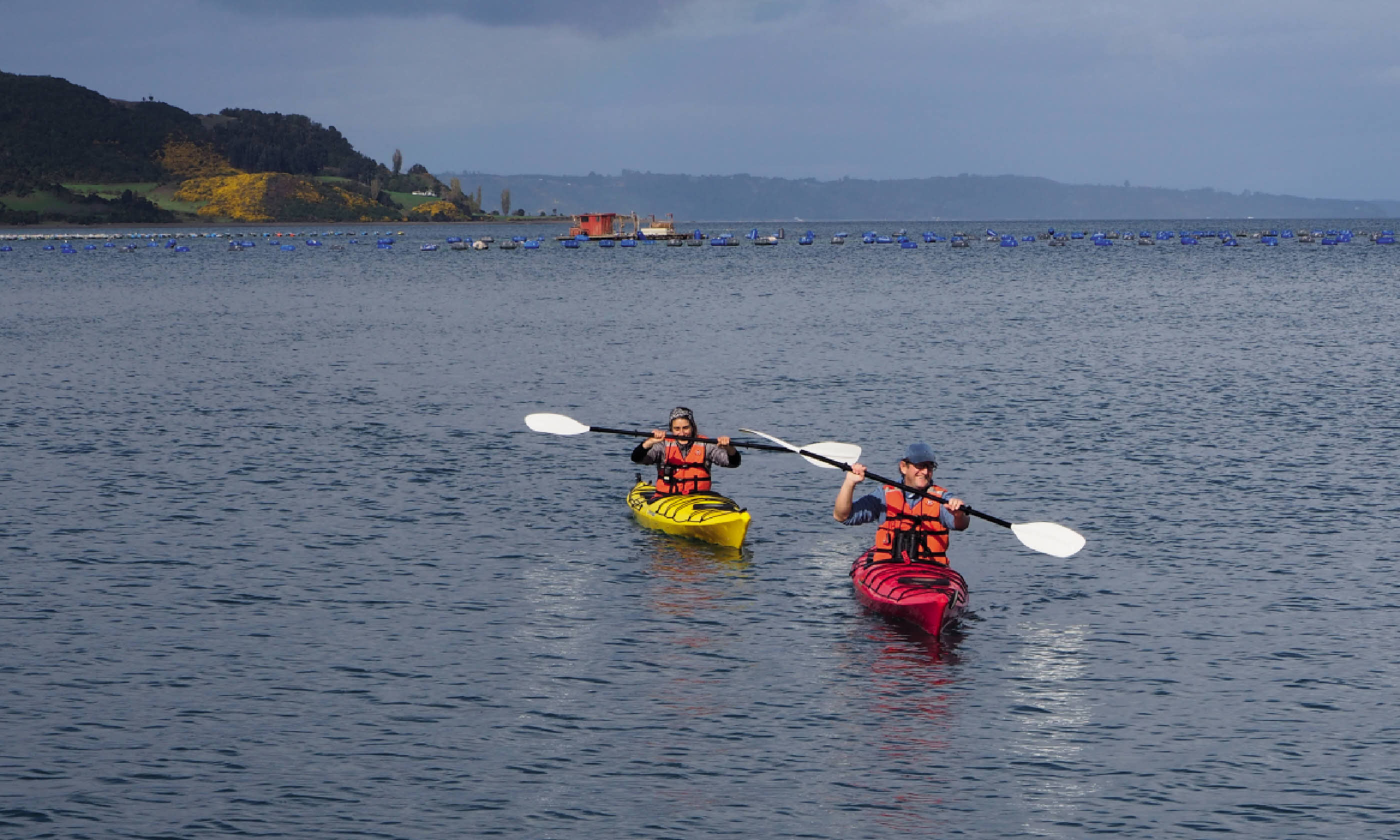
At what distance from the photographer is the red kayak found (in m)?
24.9

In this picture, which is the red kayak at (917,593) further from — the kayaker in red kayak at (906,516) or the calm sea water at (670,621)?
the calm sea water at (670,621)

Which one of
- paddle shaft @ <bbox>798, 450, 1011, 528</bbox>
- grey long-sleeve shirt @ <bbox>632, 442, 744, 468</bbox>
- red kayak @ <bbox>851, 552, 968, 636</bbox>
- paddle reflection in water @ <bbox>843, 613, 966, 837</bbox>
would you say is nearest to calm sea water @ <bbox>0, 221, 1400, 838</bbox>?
paddle reflection in water @ <bbox>843, 613, 966, 837</bbox>

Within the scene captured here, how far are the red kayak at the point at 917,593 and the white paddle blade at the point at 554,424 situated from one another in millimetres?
11686

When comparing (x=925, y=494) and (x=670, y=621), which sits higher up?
(x=925, y=494)

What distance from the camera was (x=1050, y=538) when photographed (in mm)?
27453

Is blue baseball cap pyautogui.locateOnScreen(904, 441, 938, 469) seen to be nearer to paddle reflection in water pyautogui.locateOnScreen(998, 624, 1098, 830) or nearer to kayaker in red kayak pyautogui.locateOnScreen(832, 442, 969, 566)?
kayaker in red kayak pyautogui.locateOnScreen(832, 442, 969, 566)

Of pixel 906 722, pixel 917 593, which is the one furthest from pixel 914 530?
pixel 906 722

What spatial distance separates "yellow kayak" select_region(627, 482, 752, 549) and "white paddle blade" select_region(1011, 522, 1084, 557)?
20.2 ft

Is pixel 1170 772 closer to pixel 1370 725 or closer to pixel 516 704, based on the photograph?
pixel 1370 725

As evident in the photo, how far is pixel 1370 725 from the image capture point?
824 inches

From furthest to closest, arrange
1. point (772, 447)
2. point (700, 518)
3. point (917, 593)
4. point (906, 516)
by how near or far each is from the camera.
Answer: point (772, 447) < point (700, 518) < point (906, 516) < point (917, 593)

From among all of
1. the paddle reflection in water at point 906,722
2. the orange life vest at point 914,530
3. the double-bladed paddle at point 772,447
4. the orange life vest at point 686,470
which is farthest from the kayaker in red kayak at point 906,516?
the orange life vest at point 686,470

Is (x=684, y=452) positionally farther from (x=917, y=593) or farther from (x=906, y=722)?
(x=906, y=722)

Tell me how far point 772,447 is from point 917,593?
8692mm
